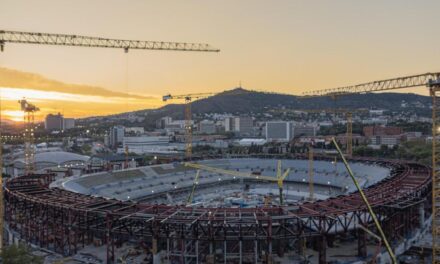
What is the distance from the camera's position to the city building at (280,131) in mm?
192500

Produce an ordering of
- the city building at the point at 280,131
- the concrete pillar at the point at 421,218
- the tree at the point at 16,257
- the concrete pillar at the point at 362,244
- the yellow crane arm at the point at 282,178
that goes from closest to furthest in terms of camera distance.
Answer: the tree at the point at 16,257 < the concrete pillar at the point at 362,244 < the concrete pillar at the point at 421,218 < the yellow crane arm at the point at 282,178 < the city building at the point at 280,131

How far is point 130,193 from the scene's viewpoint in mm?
60219

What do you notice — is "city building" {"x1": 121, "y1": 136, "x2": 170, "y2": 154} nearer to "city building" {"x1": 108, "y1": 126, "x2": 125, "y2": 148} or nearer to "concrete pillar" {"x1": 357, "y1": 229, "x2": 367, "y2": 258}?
"city building" {"x1": 108, "y1": 126, "x2": 125, "y2": 148}

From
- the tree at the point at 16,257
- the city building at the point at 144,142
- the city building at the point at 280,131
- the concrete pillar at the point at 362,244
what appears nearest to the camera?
the tree at the point at 16,257

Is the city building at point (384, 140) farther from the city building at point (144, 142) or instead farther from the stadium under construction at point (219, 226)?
the stadium under construction at point (219, 226)

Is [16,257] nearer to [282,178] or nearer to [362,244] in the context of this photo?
[362,244]

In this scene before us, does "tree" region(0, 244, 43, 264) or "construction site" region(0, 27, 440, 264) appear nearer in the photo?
"tree" region(0, 244, 43, 264)

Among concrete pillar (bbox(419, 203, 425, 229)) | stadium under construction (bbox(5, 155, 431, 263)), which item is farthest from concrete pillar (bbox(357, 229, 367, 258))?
concrete pillar (bbox(419, 203, 425, 229))

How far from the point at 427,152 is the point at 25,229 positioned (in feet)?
264

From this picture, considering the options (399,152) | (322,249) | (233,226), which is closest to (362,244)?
(322,249)

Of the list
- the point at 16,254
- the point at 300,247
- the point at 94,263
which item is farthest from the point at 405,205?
the point at 16,254

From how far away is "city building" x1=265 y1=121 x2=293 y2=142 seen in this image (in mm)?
192500

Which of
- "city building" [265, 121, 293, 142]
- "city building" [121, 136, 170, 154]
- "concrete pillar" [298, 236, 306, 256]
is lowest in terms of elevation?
"concrete pillar" [298, 236, 306, 256]

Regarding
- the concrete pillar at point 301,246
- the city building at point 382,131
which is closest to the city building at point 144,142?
the city building at point 382,131
